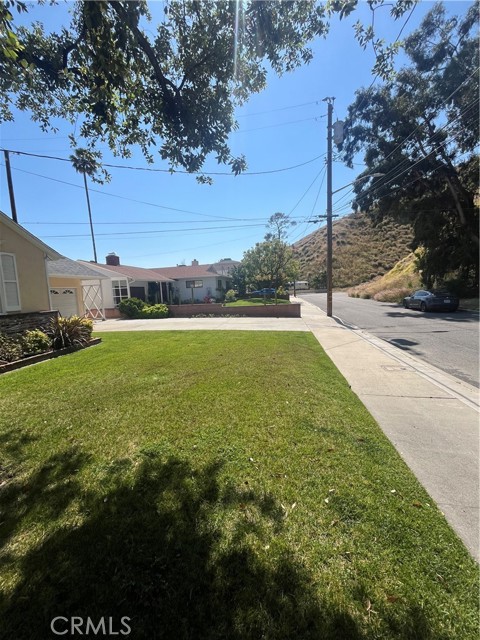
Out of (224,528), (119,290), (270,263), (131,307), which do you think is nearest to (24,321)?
(224,528)

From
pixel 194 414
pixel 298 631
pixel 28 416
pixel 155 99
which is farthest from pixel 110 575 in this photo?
pixel 155 99

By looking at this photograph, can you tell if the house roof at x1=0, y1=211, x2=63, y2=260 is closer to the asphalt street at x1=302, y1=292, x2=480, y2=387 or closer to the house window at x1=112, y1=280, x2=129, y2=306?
the asphalt street at x1=302, y1=292, x2=480, y2=387

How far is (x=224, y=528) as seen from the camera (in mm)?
2273

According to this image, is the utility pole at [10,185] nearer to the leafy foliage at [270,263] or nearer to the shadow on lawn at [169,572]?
the shadow on lawn at [169,572]

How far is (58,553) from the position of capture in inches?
80.9

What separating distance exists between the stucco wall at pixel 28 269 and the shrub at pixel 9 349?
201 centimetres

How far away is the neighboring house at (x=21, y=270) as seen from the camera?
9.64 metres

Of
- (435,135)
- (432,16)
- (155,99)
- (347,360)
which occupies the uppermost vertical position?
(432,16)

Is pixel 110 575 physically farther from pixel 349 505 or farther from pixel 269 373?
pixel 269 373

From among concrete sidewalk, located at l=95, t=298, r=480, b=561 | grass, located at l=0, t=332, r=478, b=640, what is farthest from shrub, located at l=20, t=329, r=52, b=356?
concrete sidewalk, located at l=95, t=298, r=480, b=561

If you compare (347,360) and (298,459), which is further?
(347,360)

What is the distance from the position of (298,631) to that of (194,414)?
2.92m

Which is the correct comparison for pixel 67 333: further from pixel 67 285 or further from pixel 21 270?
pixel 67 285

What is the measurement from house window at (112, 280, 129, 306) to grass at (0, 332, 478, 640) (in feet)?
73.2
